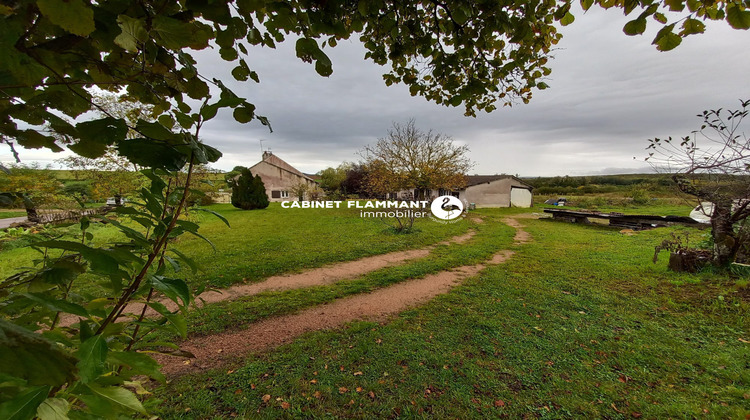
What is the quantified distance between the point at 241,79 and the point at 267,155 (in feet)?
126

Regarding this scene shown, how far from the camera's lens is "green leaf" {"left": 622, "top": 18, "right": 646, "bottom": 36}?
1.64 m

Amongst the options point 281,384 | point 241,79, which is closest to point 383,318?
point 281,384

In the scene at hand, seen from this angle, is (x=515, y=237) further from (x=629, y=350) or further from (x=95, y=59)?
(x=95, y=59)

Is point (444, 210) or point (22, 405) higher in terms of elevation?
point (22, 405)

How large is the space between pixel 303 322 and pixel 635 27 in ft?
16.1

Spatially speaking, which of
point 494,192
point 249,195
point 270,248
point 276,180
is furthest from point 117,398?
point 276,180

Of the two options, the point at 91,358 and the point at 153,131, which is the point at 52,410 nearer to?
the point at 91,358

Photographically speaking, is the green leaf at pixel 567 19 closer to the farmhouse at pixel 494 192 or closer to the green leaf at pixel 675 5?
the green leaf at pixel 675 5

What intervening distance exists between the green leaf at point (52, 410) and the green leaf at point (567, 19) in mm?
3858

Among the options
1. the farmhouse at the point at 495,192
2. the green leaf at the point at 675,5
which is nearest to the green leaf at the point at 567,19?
the green leaf at the point at 675,5

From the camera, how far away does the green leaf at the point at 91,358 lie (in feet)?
2.13

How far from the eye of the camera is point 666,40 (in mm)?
1656

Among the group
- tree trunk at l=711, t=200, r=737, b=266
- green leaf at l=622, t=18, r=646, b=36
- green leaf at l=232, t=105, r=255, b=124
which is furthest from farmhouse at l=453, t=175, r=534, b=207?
green leaf at l=232, t=105, r=255, b=124

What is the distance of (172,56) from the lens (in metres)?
1.24
